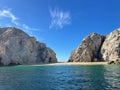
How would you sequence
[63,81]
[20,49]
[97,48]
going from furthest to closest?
1. [20,49]
2. [97,48]
3. [63,81]

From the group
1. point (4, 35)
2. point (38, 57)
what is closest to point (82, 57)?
point (38, 57)

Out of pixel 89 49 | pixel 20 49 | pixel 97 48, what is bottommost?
pixel 89 49

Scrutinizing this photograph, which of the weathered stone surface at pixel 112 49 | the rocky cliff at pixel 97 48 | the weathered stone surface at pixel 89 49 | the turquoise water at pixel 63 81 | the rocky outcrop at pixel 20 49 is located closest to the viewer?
the turquoise water at pixel 63 81

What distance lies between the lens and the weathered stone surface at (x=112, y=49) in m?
113

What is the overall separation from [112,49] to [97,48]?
24.9 metres

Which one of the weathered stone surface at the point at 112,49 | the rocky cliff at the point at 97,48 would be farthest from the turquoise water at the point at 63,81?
the rocky cliff at the point at 97,48

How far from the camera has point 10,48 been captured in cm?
15525

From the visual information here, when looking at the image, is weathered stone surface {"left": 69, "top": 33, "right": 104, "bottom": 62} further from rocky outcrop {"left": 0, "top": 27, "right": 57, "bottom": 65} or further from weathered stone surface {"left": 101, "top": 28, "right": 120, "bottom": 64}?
rocky outcrop {"left": 0, "top": 27, "right": 57, "bottom": 65}

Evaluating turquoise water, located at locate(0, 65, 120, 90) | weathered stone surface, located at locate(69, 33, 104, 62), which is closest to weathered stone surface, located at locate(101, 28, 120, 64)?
weathered stone surface, located at locate(69, 33, 104, 62)

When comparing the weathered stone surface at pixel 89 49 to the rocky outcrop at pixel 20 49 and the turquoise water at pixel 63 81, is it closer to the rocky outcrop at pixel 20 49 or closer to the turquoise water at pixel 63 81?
the rocky outcrop at pixel 20 49

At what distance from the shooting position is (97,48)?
145 meters

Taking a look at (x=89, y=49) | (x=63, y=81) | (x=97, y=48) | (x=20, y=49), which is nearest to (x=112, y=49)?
(x=89, y=49)

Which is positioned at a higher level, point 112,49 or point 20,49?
point 20,49

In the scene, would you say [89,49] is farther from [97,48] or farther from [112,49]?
[112,49]
